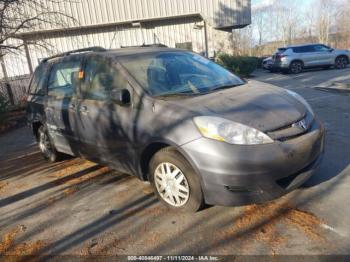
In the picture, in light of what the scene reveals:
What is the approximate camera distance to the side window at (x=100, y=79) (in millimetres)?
3742

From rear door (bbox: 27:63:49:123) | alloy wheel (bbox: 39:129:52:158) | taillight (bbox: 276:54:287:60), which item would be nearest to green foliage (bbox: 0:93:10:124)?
rear door (bbox: 27:63:49:123)

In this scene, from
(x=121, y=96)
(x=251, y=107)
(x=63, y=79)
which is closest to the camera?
(x=251, y=107)

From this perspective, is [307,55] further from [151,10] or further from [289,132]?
[289,132]

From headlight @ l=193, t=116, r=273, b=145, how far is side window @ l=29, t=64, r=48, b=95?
3.46 m

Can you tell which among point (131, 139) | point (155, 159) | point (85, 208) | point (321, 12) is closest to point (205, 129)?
point (155, 159)

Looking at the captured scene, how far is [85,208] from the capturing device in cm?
374

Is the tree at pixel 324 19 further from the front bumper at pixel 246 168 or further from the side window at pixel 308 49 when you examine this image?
the front bumper at pixel 246 168

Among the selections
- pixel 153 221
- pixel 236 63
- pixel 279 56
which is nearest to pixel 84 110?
pixel 153 221

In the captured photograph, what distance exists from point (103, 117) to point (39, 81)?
88.9 inches

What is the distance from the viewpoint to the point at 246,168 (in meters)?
2.77

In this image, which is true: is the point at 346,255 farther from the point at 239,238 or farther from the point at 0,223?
the point at 0,223

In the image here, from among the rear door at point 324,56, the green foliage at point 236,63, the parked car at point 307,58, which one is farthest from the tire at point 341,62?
the green foliage at point 236,63

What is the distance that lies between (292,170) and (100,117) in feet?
7.50

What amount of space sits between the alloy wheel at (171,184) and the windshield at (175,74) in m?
0.83
